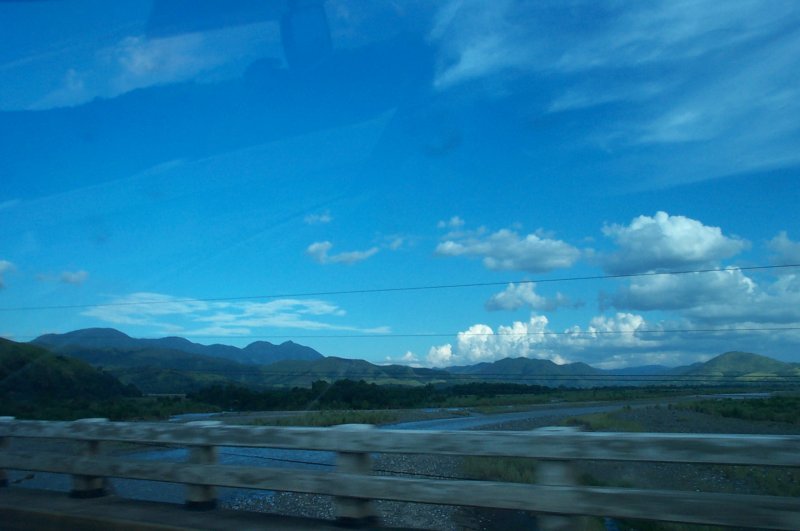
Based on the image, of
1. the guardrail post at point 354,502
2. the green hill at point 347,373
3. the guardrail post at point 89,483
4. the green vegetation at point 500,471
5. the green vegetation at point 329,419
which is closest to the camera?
the guardrail post at point 354,502

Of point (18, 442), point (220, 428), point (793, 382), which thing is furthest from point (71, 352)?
point (220, 428)

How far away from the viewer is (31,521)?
Answer: 769 cm

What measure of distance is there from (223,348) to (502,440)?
313ft

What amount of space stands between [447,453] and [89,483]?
4583 millimetres

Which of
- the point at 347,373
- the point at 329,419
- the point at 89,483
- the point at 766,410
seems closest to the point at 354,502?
the point at 89,483

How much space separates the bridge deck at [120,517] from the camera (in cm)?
681

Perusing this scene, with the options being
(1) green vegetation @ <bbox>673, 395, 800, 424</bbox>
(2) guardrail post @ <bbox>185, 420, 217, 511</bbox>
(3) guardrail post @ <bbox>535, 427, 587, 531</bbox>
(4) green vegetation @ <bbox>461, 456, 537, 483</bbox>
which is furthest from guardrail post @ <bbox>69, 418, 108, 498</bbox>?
(1) green vegetation @ <bbox>673, 395, 800, 424</bbox>

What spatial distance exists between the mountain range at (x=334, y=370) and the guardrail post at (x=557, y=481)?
2316cm

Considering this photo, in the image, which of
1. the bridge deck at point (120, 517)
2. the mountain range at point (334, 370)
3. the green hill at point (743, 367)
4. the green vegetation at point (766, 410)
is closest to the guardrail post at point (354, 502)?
the bridge deck at point (120, 517)

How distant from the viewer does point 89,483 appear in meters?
8.43

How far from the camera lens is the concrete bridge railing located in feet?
16.3

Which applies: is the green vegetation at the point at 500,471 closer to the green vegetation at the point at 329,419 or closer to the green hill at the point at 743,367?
the green vegetation at the point at 329,419

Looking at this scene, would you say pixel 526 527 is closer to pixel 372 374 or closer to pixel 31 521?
pixel 31 521

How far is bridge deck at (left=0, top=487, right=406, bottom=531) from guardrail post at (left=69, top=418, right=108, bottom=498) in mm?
112
